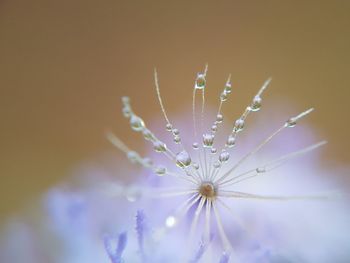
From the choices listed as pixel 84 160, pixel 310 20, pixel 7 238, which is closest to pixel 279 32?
pixel 310 20

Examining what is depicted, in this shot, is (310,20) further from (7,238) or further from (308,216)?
(7,238)

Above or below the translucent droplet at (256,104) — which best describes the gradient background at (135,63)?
above

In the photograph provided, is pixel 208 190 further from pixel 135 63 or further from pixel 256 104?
pixel 135 63

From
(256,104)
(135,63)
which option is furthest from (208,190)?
(135,63)

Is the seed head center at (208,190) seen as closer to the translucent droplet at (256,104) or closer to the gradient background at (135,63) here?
the translucent droplet at (256,104)

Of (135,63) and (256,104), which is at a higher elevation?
(135,63)

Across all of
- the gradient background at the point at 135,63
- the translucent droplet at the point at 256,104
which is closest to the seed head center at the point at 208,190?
the translucent droplet at the point at 256,104
